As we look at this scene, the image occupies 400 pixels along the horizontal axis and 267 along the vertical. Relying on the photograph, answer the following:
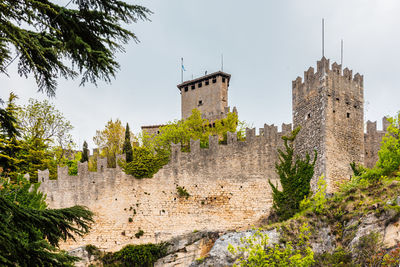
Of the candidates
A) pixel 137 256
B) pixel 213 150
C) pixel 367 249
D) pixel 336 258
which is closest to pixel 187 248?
pixel 137 256

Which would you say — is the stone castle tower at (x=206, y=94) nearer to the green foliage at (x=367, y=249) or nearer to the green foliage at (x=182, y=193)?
the green foliage at (x=182, y=193)

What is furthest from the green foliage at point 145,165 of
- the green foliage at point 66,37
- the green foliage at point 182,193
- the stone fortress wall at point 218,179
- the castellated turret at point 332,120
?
the green foliage at point 66,37

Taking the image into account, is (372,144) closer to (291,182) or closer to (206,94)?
(291,182)

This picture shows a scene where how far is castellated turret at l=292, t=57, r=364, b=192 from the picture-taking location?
21641mm

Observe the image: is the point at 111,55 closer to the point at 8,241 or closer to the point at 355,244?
the point at 8,241

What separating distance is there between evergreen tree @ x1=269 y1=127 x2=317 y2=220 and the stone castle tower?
19.7 meters

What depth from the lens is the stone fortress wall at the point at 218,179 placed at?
22531 mm

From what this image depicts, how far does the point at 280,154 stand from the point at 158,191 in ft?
22.2

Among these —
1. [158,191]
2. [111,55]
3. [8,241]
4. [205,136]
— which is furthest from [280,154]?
[8,241]

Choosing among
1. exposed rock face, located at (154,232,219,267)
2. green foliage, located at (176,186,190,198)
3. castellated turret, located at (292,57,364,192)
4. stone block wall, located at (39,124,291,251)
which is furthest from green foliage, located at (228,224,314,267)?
green foliage, located at (176,186,190,198)

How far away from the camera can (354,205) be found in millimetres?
19359

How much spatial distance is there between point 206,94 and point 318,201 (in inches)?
1032

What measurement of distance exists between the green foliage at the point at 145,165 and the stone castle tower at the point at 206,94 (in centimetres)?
1910

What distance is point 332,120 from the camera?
22062 millimetres
